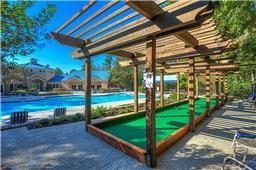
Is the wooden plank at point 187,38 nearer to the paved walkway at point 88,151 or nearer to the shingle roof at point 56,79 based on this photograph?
the paved walkway at point 88,151

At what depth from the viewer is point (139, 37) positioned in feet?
13.2

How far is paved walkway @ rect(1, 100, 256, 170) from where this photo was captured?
12.9 feet

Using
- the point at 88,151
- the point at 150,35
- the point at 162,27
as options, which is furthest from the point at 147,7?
the point at 88,151

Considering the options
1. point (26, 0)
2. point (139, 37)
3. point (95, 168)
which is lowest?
point (95, 168)

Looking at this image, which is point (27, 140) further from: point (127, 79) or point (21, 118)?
point (127, 79)

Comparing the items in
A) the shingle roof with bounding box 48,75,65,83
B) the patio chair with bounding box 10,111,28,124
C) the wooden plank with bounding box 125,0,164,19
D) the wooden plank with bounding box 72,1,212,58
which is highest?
the shingle roof with bounding box 48,75,65,83

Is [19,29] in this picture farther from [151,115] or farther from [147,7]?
[151,115]

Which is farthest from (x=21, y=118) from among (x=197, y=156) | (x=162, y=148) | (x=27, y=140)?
(x=197, y=156)

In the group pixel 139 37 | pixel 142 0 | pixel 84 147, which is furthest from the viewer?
pixel 84 147

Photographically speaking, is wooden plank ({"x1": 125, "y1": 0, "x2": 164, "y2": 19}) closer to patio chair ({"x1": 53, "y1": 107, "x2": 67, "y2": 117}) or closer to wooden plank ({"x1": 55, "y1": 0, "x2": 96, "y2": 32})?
wooden plank ({"x1": 55, "y1": 0, "x2": 96, "y2": 32})

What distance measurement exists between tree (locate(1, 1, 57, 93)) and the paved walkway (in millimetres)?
2371

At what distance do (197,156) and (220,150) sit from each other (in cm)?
87

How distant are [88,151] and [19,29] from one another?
3.50 m

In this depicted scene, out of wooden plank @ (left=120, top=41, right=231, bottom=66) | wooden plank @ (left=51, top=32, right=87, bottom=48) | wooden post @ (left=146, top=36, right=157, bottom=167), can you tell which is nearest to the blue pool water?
wooden plank @ (left=51, top=32, right=87, bottom=48)
